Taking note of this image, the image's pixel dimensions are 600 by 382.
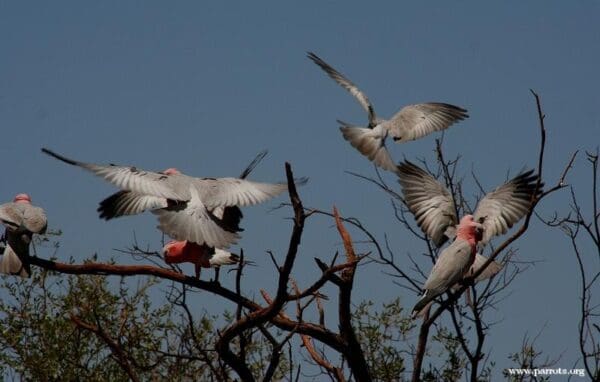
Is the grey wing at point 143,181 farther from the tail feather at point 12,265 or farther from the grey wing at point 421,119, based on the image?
the grey wing at point 421,119

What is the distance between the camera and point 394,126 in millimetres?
12805

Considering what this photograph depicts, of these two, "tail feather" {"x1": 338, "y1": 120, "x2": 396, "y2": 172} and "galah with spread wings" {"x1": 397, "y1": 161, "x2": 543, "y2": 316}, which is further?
"tail feather" {"x1": 338, "y1": 120, "x2": 396, "y2": 172}

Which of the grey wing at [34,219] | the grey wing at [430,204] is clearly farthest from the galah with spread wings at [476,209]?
the grey wing at [34,219]

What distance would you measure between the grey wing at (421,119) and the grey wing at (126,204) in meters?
4.10

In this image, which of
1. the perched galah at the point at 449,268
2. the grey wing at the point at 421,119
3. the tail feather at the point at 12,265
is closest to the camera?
the perched galah at the point at 449,268

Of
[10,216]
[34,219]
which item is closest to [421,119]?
[34,219]

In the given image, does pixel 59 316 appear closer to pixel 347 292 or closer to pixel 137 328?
pixel 137 328

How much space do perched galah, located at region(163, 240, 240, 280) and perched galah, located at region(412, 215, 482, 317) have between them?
1.47m

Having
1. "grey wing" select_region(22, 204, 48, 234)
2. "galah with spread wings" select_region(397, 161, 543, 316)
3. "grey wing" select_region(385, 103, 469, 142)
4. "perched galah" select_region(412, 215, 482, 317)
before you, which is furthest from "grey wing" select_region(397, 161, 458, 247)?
"grey wing" select_region(22, 204, 48, 234)

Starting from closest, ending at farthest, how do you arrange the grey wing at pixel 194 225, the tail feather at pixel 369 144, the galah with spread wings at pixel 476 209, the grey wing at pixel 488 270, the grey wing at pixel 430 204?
the grey wing at pixel 194 225 → the grey wing at pixel 488 270 → the galah with spread wings at pixel 476 209 → the grey wing at pixel 430 204 → the tail feather at pixel 369 144

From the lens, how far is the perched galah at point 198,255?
27.8 feet

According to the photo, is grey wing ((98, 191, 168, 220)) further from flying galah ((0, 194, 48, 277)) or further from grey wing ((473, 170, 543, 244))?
grey wing ((473, 170, 543, 244))

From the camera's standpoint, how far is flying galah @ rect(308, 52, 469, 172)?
12.1 meters

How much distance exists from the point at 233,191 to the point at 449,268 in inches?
71.0
